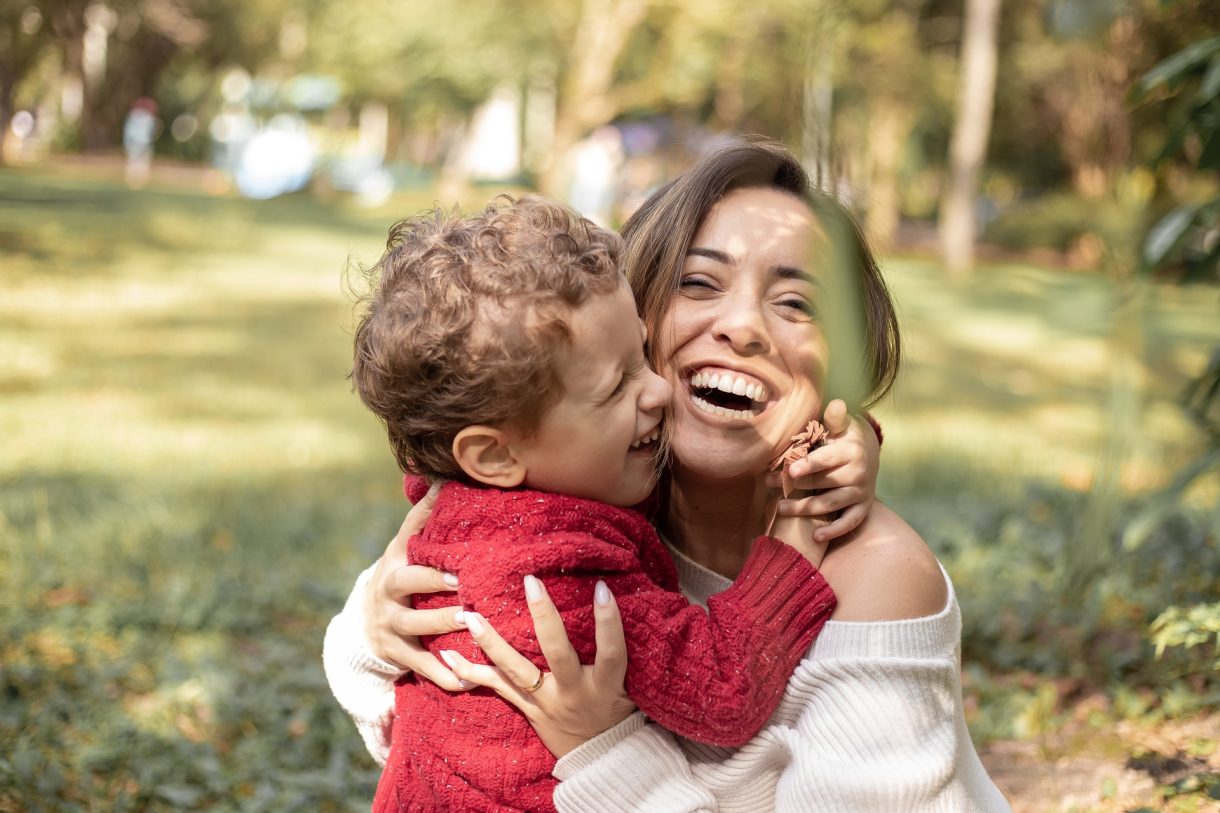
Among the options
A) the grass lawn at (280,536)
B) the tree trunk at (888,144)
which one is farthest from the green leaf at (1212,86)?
the tree trunk at (888,144)

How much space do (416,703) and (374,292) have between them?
0.64 metres

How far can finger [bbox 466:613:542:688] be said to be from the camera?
5.48 ft

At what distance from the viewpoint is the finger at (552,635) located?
164cm

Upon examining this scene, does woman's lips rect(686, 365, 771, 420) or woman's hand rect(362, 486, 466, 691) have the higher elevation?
woman's lips rect(686, 365, 771, 420)

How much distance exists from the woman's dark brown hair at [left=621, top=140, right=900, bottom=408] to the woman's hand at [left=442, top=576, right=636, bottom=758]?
20.4 inches

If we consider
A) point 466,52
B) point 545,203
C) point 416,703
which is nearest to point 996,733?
point 416,703

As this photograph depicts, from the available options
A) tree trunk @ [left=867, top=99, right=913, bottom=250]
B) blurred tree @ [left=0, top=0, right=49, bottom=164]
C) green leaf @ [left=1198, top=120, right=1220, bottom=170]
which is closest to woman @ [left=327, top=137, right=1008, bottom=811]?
green leaf @ [left=1198, top=120, right=1220, bottom=170]

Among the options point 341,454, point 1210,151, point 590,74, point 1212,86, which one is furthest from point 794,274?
point 590,74

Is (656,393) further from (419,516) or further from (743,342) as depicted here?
(419,516)

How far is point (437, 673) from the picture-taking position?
1.81m

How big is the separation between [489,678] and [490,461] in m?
0.31

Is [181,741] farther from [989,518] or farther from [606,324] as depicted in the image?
[989,518]

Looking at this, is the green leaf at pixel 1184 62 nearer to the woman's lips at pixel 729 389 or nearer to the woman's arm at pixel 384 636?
the woman's lips at pixel 729 389

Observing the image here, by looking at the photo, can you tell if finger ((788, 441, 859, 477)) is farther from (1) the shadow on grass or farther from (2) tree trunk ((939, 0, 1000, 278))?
(2) tree trunk ((939, 0, 1000, 278))
